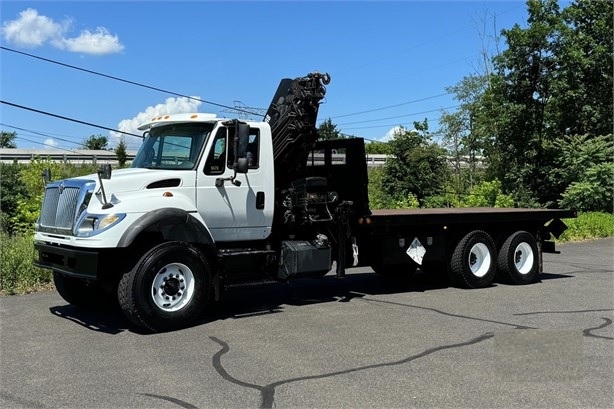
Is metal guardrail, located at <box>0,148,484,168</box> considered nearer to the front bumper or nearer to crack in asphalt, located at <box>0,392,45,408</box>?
the front bumper

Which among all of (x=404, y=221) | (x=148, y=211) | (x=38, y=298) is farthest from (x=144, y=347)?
(x=404, y=221)

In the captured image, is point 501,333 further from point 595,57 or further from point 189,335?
point 595,57

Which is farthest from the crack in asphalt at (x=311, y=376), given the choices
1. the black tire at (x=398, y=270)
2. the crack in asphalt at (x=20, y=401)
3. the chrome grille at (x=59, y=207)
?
the black tire at (x=398, y=270)

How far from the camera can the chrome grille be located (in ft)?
25.7

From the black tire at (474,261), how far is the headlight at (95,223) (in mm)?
6003

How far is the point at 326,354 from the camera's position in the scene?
6.40 meters

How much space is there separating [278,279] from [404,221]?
247 cm

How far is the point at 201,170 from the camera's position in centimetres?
829

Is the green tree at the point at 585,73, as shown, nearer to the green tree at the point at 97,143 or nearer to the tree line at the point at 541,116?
the tree line at the point at 541,116

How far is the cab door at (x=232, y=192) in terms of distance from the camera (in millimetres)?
8336

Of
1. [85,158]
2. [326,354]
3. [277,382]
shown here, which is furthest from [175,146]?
[85,158]

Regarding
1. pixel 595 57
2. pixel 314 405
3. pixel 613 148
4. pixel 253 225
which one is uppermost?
pixel 595 57

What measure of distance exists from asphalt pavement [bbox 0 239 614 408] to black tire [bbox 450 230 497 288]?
700mm

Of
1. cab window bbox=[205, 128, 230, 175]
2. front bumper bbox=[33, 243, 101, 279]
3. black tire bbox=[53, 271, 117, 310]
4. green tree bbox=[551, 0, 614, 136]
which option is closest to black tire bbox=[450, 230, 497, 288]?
cab window bbox=[205, 128, 230, 175]
